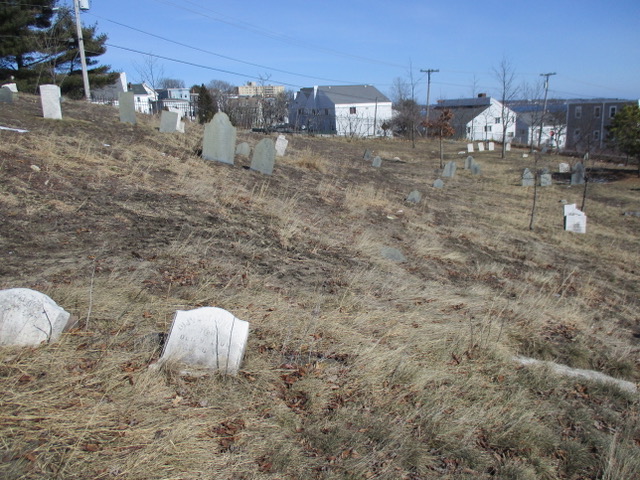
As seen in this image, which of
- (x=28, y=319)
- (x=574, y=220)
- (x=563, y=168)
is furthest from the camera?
(x=563, y=168)

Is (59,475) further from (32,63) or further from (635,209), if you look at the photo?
(32,63)

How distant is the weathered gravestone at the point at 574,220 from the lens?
563 inches

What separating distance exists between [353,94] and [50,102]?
168 feet

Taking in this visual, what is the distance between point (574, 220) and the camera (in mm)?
14383

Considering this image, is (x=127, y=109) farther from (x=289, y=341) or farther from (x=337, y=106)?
(x=337, y=106)

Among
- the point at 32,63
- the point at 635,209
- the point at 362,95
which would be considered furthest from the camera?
the point at 362,95

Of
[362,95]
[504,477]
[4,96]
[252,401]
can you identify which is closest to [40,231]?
[252,401]

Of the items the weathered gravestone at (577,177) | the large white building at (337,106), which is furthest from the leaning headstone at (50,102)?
the large white building at (337,106)

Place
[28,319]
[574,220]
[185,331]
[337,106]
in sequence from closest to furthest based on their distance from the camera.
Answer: [28,319] < [185,331] < [574,220] < [337,106]

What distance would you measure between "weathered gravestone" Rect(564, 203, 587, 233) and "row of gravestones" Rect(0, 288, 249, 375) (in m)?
13.2

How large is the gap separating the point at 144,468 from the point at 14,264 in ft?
11.3

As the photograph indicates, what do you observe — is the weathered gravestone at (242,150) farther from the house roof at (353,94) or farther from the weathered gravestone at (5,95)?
the house roof at (353,94)

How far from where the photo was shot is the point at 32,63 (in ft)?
101

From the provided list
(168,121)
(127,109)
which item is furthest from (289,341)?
(127,109)
